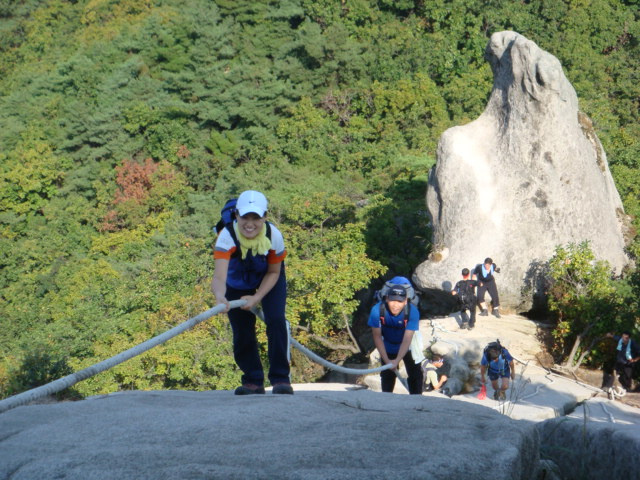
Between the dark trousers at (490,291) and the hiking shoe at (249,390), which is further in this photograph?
the dark trousers at (490,291)

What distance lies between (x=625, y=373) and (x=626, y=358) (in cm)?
32

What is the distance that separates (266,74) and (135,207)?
8.81 m

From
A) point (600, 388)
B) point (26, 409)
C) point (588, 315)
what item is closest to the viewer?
point (26, 409)

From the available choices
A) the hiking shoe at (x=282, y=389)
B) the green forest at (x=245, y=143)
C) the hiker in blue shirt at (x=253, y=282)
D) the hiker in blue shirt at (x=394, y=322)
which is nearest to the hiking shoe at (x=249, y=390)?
the hiker in blue shirt at (x=253, y=282)

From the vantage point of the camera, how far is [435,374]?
12.1 metres

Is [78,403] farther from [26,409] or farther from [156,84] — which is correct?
[156,84]

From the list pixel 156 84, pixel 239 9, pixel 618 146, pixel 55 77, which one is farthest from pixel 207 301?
pixel 55 77

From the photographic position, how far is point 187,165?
108ft

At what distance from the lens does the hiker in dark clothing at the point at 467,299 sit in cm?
1513

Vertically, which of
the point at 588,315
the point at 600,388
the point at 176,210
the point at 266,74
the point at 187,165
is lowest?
the point at 600,388

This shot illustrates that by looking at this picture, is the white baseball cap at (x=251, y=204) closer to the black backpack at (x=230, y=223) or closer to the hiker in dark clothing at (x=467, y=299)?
the black backpack at (x=230, y=223)

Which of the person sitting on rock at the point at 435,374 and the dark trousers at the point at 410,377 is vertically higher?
the dark trousers at the point at 410,377

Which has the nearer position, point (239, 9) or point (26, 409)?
point (26, 409)

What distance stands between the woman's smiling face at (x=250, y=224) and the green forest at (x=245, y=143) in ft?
43.0
